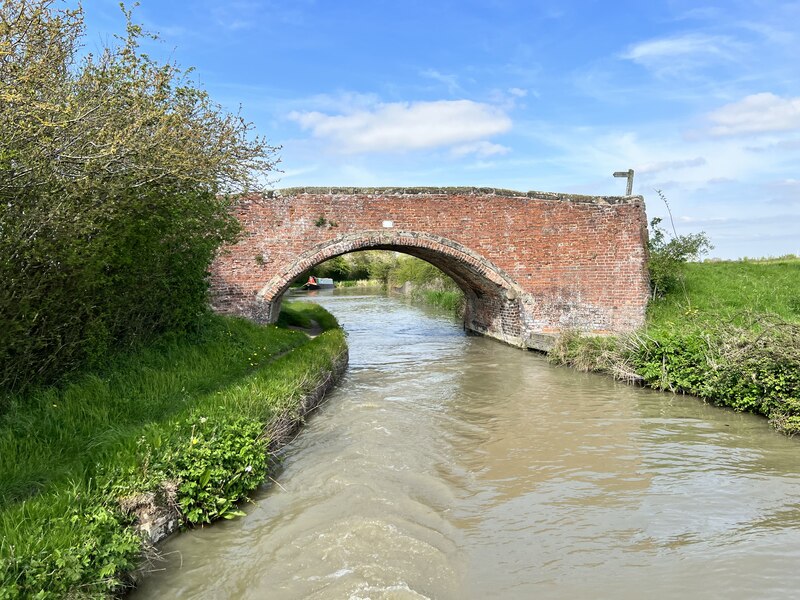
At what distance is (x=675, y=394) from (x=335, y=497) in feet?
23.5

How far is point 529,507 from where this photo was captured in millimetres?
5703

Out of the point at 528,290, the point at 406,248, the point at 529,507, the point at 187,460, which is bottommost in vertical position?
the point at 529,507

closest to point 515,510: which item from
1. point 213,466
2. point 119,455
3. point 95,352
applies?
point 213,466

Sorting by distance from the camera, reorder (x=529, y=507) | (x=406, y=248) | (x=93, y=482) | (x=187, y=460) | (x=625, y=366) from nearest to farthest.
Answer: (x=93, y=482) → (x=187, y=460) → (x=529, y=507) → (x=625, y=366) → (x=406, y=248)

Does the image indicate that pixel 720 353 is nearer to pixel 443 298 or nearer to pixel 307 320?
pixel 307 320

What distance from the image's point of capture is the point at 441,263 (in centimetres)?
1762

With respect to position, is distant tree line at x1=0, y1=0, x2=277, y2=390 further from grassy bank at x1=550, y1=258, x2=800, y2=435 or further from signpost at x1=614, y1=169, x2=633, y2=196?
signpost at x1=614, y1=169, x2=633, y2=196

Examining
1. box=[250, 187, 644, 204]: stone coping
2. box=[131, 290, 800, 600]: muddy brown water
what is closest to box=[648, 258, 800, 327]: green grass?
box=[250, 187, 644, 204]: stone coping

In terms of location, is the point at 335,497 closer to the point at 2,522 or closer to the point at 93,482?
the point at 93,482

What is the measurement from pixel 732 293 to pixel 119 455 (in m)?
16.2

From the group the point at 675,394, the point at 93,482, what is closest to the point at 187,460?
the point at 93,482

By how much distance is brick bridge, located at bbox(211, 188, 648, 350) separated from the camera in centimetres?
1434

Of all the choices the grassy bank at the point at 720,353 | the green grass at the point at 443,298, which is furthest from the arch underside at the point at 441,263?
the green grass at the point at 443,298

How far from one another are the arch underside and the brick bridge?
27 millimetres
